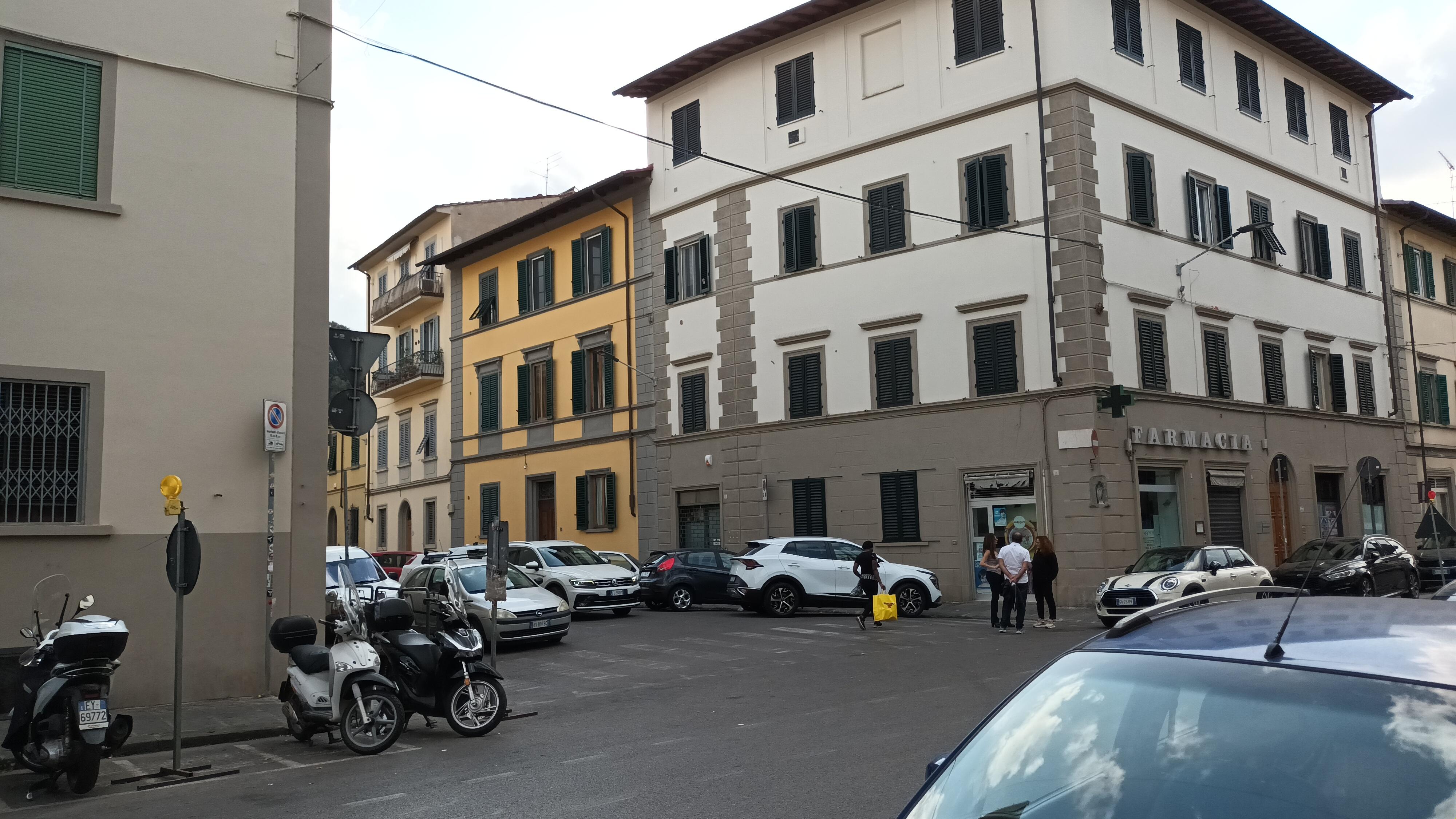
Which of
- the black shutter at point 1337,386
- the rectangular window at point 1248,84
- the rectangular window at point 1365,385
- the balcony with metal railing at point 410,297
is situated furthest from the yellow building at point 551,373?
the rectangular window at point 1365,385

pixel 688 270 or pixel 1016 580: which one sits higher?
pixel 688 270

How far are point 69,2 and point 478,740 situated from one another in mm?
9021

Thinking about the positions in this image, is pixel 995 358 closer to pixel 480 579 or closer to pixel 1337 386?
pixel 480 579

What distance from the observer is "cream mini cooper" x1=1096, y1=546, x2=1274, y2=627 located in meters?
18.7

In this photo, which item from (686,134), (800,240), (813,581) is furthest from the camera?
(686,134)

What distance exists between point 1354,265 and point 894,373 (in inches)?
598

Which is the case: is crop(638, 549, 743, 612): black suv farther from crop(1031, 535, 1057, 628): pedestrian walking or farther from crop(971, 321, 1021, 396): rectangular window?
crop(1031, 535, 1057, 628): pedestrian walking

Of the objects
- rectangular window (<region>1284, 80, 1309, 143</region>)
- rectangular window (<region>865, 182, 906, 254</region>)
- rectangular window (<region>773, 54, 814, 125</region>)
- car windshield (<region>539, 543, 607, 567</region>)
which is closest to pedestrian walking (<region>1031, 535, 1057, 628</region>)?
rectangular window (<region>865, 182, 906, 254</region>)

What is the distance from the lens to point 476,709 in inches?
416

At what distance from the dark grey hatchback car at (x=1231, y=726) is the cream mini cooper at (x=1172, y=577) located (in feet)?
52.2

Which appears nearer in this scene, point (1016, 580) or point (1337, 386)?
point (1016, 580)

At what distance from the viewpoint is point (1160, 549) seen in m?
20.0

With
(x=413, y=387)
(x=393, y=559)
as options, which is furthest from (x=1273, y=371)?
(x=413, y=387)

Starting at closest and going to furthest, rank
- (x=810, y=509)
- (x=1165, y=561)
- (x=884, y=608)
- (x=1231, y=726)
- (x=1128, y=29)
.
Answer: (x=1231, y=726), (x=1165, y=561), (x=884, y=608), (x=1128, y=29), (x=810, y=509)
